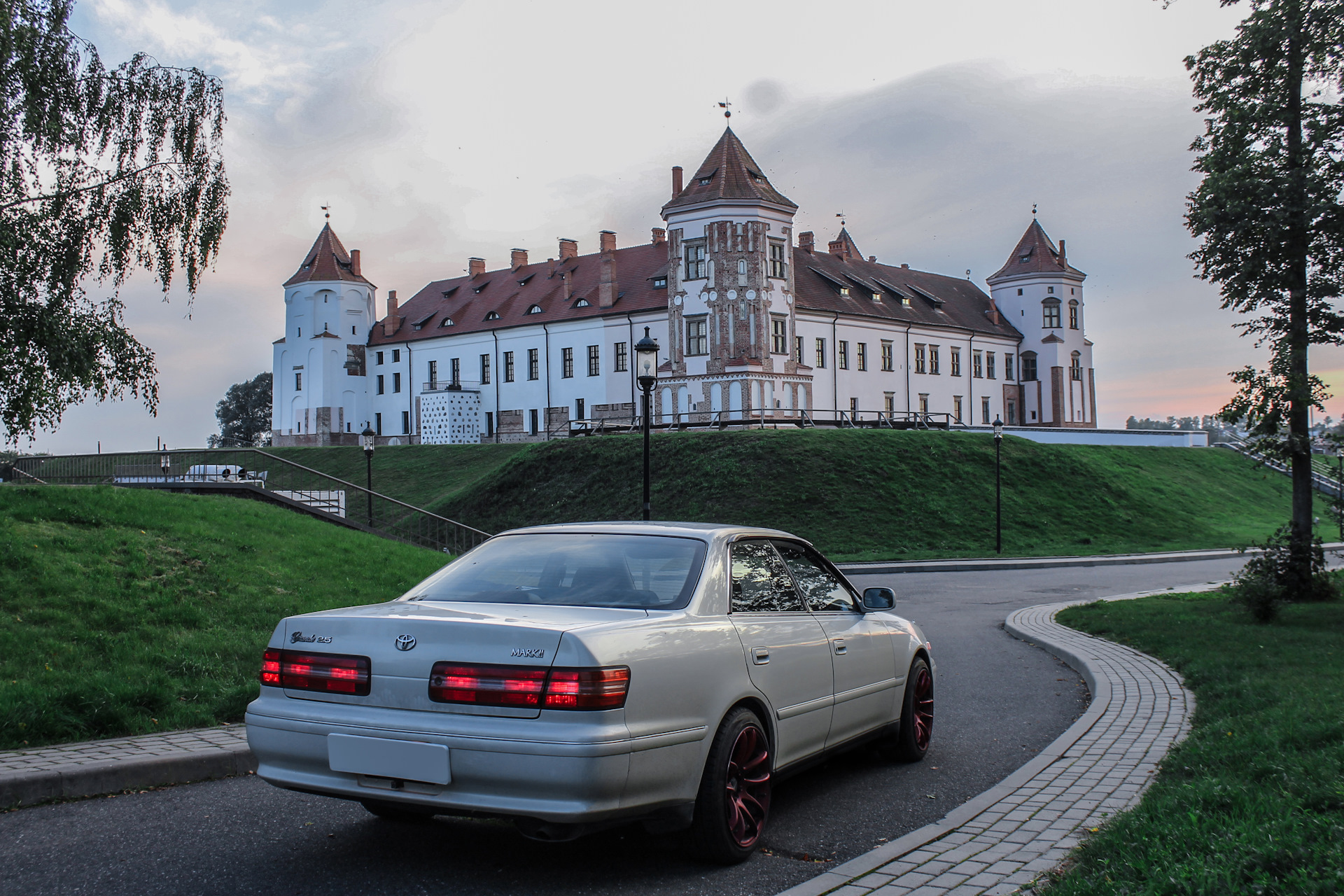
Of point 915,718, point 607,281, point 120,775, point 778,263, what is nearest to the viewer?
point 120,775

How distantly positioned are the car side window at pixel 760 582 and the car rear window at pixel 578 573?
0.29 m

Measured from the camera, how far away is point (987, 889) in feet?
14.3

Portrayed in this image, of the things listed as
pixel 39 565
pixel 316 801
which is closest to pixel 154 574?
pixel 39 565

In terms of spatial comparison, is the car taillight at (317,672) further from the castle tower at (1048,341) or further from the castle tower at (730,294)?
the castle tower at (1048,341)

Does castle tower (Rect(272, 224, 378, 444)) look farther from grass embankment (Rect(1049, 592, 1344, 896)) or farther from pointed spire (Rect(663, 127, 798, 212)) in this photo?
grass embankment (Rect(1049, 592, 1344, 896))

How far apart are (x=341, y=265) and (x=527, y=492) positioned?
47.4m

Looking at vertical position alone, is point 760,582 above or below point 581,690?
above

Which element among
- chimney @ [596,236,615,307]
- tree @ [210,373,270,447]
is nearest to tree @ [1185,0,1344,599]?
chimney @ [596,236,615,307]

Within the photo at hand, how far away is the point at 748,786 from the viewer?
5070 mm

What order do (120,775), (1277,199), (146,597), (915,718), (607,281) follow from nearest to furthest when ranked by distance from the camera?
(120,775) → (915,718) → (146,597) → (1277,199) → (607,281)

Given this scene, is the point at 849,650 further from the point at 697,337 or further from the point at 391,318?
the point at 391,318

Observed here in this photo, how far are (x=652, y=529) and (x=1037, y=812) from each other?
2.44 metres

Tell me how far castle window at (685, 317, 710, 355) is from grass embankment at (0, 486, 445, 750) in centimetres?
4240

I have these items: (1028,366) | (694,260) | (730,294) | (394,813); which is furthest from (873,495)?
(1028,366)
